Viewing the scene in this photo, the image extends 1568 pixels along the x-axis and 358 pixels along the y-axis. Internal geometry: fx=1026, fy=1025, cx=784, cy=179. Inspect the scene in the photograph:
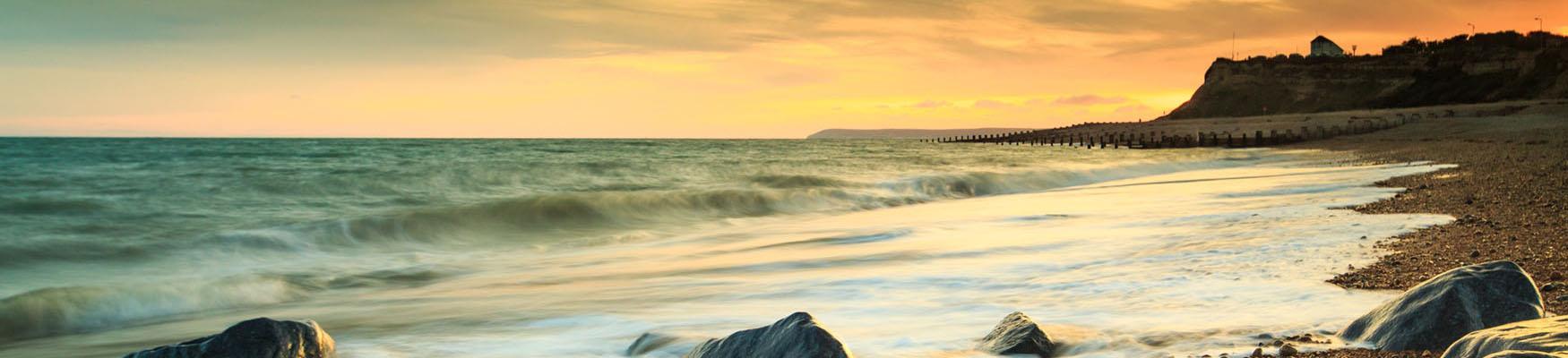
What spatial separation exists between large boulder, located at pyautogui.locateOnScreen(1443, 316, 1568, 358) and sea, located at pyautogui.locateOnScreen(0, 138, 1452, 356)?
1587 mm

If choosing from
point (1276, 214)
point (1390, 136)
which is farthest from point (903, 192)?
point (1390, 136)

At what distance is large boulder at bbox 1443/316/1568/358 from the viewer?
3.39m

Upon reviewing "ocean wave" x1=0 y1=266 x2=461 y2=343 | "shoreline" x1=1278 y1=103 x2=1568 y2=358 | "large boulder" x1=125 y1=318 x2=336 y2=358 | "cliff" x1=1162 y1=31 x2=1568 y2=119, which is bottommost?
"ocean wave" x1=0 y1=266 x2=461 y2=343

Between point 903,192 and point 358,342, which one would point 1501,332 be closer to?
point 358,342

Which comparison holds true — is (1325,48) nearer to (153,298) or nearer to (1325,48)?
(1325,48)

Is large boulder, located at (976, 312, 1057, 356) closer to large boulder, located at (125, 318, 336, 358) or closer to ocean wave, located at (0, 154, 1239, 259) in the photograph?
large boulder, located at (125, 318, 336, 358)

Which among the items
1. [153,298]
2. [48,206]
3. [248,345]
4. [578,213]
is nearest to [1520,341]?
[248,345]

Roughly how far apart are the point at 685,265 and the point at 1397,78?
135 metres

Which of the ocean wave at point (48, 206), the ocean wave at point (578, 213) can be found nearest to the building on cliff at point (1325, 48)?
the ocean wave at point (578, 213)

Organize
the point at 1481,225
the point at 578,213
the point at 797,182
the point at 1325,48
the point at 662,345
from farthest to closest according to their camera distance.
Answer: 1. the point at 1325,48
2. the point at 797,182
3. the point at 578,213
4. the point at 1481,225
5. the point at 662,345

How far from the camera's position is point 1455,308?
5.02 meters

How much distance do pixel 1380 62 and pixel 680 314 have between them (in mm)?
141841

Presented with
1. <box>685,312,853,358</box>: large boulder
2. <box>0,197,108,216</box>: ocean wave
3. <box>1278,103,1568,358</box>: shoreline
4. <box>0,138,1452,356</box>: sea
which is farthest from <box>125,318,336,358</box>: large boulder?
<box>0,197,108,216</box>: ocean wave

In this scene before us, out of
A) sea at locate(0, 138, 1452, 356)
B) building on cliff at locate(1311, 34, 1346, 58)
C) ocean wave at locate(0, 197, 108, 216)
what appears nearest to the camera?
sea at locate(0, 138, 1452, 356)
